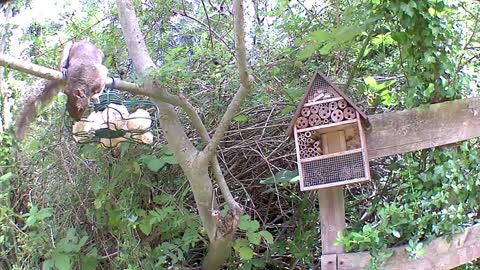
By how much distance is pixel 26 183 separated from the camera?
2529mm

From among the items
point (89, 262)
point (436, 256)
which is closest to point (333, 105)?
point (436, 256)

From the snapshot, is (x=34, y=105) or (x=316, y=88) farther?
(x=34, y=105)

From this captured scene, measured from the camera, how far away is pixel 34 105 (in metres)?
1.90

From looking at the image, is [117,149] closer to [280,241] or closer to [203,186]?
[203,186]

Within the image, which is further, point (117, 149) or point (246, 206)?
point (246, 206)

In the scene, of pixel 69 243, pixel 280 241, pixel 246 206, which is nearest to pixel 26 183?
pixel 69 243

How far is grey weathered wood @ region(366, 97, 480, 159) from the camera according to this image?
170cm

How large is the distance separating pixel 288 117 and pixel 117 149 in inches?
27.1

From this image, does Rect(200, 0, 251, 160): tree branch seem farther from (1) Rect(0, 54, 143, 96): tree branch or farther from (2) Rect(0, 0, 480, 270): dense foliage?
(1) Rect(0, 54, 143, 96): tree branch

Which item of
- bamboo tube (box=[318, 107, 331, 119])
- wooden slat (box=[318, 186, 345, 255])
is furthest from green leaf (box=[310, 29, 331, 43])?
wooden slat (box=[318, 186, 345, 255])

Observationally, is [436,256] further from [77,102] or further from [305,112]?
[77,102]

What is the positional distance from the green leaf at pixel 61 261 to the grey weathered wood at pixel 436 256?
1.04 metres

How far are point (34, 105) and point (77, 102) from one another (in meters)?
0.19

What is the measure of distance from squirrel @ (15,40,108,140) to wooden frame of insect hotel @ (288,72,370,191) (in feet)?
2.30
